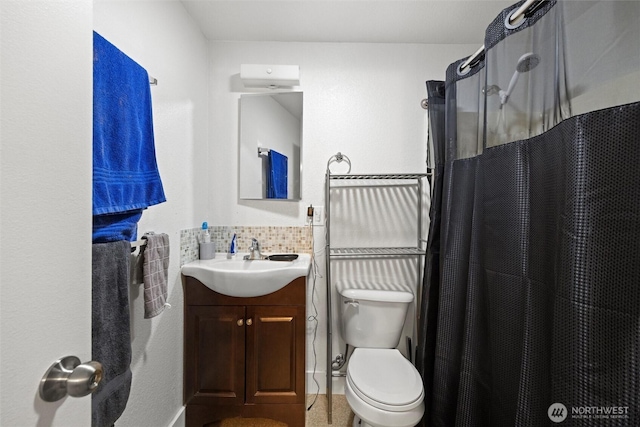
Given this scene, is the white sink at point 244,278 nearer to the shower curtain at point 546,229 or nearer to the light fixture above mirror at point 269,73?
the shower curtain at point 546,229

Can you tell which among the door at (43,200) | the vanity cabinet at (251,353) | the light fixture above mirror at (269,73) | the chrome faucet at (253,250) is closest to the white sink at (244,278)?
the vanity cabinet at (251,353)

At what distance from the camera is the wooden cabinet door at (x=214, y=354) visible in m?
1.54

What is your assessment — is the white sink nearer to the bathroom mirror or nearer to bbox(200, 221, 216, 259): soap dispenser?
bbox(200, 221, 216, 259): soap dispenser

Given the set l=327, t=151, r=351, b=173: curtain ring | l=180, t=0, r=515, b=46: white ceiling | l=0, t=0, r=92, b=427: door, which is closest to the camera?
l=0, t=0, r=92, b=427: door

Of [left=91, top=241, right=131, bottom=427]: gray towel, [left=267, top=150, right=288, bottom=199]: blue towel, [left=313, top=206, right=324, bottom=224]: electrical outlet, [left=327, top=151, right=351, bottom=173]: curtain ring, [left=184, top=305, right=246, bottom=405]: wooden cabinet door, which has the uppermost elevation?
[left=327, top=151, right=351, bottom=173]: curtain ring

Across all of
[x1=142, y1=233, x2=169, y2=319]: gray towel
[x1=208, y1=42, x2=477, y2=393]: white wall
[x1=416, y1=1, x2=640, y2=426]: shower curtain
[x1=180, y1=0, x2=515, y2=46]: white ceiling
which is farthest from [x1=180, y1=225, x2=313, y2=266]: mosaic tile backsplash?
[x1=180, y1=0, x2=515, y2=46]: white ceiling

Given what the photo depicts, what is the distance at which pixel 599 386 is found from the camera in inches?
24.5

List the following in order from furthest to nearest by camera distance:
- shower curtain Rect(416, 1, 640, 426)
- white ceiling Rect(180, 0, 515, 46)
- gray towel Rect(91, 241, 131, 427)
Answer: white ceiling Rect(180, 0, 515, 46) → gray towel Rect(91, 241, 131, 427) → shower curtain Rect(416, 1, 640, 426)

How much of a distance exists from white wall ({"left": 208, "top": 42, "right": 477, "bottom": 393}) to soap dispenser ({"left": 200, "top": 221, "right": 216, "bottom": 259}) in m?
0.17

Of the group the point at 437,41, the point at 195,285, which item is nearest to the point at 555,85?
the point at 437,41

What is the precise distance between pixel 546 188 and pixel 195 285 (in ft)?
5.36

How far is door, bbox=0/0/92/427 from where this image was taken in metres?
0.36

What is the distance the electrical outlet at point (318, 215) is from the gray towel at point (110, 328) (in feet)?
3.88

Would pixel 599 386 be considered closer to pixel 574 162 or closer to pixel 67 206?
pixel 574 162
